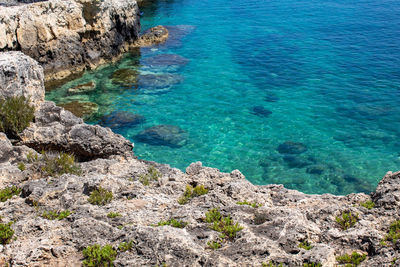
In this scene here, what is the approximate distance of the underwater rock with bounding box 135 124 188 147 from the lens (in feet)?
81.6

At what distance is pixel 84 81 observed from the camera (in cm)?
3375

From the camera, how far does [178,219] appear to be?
10031 millimetres

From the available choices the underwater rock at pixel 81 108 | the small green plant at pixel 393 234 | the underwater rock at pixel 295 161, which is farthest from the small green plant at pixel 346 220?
the underwater rock at pixel 81 108

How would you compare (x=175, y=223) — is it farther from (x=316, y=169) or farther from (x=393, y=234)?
(x=316, y=169)

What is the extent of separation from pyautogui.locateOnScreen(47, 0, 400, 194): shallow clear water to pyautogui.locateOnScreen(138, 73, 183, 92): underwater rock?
0.32 ft

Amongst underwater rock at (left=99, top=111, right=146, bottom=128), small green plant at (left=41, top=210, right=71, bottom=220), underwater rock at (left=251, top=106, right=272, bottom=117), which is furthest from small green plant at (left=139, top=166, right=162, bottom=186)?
underwater rock at (left=251, top=106, right=272, bottom=117)

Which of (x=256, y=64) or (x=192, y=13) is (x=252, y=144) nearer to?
(x=256, y=64)

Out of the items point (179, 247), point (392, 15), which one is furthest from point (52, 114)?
point (392, 15)

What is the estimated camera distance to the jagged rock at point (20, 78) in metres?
17.4

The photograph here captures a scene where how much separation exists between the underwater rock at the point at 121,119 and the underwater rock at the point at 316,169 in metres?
12.7

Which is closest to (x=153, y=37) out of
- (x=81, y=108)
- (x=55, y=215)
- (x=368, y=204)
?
(x=81, y=108)

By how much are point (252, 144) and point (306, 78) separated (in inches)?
509

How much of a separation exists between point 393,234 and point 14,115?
15.3 m

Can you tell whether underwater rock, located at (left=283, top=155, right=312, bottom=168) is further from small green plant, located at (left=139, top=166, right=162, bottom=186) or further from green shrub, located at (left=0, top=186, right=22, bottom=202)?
green shrub, located at (left=0, top=186, right=22, bottom=202)
